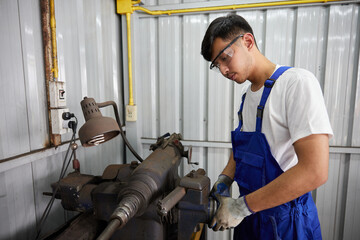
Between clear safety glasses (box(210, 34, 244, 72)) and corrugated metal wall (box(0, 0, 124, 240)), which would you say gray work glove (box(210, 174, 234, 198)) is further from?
corrugated metal wall (box(0, 0, 124, 240))

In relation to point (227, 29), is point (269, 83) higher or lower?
lower

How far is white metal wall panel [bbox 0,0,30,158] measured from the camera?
3.11ft

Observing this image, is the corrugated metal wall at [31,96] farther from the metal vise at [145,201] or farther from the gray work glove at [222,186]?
the gray work glove at [222,186]

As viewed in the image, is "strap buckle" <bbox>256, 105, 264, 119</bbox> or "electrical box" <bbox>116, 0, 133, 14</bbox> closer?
"strap buckle" <bbox>256, 105, 264, 119</bbox>

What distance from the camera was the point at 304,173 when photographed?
734 mm

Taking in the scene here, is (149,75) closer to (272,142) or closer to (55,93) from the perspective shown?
(55,93)

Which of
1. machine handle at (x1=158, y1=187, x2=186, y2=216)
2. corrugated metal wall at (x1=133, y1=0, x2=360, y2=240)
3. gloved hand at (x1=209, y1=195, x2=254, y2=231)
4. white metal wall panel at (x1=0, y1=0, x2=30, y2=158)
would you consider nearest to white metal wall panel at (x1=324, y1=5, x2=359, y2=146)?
corrugated metal wall at (x1=133, y1=0, x2=360, y2=240)

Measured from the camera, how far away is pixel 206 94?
1.84 m

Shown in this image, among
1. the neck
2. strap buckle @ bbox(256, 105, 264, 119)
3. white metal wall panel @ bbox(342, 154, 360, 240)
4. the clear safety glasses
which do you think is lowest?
white metal wall panel @ bbox(342, 154, 360, 240)

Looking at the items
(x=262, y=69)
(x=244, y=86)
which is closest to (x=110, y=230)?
(x=262, y=69)

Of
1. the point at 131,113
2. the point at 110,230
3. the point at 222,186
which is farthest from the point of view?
the point at 131,113

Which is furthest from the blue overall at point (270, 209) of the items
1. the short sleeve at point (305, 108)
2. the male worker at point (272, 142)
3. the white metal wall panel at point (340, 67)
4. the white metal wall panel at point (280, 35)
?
the white metal wall panel at point (340, 67)

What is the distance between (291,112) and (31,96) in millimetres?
1172

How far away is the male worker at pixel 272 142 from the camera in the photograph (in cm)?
74
